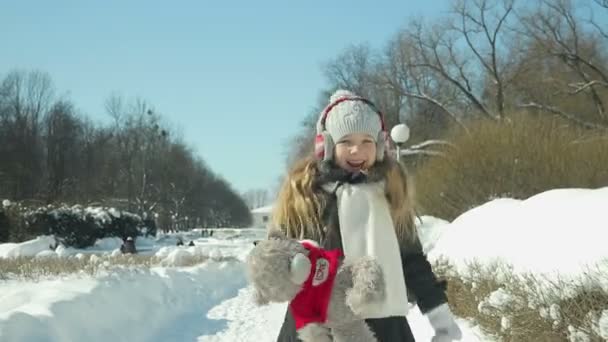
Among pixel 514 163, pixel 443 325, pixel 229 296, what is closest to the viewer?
pixel 443 325

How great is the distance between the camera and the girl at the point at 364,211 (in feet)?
7.11

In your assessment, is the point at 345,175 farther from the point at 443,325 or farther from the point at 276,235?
the point at 443,325

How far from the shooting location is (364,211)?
86.3 inches

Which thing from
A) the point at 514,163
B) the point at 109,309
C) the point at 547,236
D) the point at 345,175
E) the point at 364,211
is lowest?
the point at 109,309

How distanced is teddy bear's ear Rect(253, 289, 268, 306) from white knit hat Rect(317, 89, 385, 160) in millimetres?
589

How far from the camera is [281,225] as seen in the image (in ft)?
7.58

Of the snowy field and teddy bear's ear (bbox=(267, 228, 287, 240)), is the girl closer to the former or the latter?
teddy bear's ear (bbox=(267, 228, 287, 240))

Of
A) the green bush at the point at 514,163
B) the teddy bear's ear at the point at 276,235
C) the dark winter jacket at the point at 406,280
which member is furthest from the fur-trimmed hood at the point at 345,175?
the green bush at the point at 514,163

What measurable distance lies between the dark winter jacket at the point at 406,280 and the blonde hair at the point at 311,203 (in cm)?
3

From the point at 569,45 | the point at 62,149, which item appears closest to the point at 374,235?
the point at 569,45

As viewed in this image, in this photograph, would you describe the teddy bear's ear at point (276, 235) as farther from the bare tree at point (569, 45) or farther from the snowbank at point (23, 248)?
the bare tree at point (569, 45)

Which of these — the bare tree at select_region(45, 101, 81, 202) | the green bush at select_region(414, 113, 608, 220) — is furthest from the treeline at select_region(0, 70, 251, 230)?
the green bush at select_region(414, 113, 608, 220)

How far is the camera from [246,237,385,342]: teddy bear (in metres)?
1.96

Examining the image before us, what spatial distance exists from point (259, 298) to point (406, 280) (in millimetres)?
610
